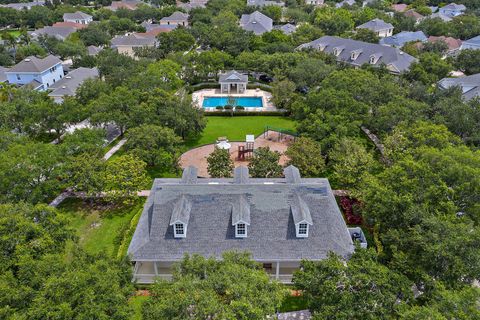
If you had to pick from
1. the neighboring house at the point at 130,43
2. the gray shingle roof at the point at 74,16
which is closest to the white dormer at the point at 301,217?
the neighboring house at the point at 130,43

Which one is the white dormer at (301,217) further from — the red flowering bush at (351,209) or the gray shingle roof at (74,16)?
the gray shingle roof at (74,16)

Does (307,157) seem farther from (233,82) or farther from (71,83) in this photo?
(71,83)

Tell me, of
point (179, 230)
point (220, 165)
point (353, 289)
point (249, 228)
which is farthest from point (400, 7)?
point (353, 289)

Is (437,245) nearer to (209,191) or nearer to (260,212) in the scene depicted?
(260,212)

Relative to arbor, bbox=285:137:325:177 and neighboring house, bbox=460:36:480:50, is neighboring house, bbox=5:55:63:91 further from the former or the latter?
neighboring house, bbox=460:36:480:50

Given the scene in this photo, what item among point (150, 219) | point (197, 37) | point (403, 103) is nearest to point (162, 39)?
point (197, 37)

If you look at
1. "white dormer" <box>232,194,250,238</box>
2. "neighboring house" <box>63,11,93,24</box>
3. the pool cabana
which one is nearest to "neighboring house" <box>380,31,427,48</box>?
the pool cabana
